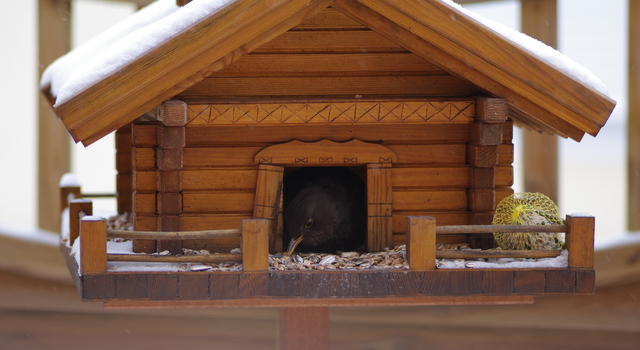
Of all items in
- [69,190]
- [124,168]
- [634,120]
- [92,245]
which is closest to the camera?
[92,245]

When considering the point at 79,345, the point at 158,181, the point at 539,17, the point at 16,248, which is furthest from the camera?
the point at 79,345

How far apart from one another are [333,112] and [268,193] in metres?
0.41

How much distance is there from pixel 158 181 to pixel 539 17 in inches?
115

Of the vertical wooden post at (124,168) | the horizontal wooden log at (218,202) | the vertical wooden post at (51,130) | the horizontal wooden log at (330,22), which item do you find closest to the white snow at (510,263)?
the horizontal wooden log at (218,202)

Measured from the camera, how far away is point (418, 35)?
2.46m

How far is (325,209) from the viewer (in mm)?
3021

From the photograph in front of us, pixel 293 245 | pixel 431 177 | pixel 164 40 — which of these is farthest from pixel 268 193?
pixel 164 40

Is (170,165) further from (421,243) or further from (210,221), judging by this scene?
(421,243)

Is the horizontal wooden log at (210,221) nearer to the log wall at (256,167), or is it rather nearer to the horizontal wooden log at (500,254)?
the log wall at (256,167)

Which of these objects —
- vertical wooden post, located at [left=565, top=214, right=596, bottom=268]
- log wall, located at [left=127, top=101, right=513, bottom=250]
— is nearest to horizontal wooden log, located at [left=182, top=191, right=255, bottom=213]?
log wall, located at [left=127, top=101, right=513, bottom=250]

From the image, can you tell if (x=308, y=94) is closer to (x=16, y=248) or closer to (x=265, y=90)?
(x=265, y=90)

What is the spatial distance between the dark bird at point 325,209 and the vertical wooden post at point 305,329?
0.32 meters

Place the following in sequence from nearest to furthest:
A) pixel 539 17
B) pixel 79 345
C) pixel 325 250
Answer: pixel 325 250, pixel 539 17, pixel 79 345

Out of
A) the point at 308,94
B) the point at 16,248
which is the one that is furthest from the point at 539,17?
the point at 16,248
